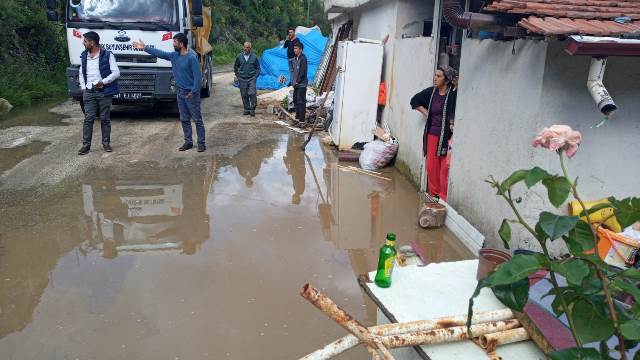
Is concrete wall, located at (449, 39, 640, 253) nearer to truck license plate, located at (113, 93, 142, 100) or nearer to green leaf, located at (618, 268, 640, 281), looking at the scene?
green leaf, located at (618, 268, 640, 281)

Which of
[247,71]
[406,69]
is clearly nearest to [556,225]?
[406,69]

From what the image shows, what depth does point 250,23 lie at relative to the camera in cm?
3712

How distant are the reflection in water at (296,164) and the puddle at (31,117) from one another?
486 cm

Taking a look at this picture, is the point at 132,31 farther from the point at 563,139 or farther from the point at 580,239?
the point at 580,239

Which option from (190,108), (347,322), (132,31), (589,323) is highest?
(132,31)

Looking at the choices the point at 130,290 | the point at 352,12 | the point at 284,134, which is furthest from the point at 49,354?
the point at 352,12

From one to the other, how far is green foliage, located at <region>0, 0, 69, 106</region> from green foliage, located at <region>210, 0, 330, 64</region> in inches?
471

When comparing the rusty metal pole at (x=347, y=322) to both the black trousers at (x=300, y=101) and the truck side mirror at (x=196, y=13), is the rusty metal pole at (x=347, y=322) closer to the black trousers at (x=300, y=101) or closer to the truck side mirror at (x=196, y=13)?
the truck side mirror at (x=196, y=13)

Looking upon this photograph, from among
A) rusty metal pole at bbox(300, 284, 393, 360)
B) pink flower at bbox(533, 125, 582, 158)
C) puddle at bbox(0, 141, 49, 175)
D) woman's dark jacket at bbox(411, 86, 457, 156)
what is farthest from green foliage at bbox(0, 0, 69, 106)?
pink flower at bbox(533, 125, 582, 158)

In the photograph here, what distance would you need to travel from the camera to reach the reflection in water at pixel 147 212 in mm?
4965

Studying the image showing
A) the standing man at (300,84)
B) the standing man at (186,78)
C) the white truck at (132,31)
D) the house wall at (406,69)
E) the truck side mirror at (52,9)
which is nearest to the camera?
the house wall at (406,69)

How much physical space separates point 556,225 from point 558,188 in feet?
0.68

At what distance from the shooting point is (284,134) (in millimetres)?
10109

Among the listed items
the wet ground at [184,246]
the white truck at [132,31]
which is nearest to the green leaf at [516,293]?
the wet ground at [184,246]
